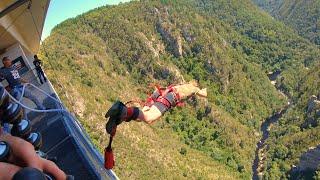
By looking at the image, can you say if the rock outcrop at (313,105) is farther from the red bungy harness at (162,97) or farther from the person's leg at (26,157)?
the person's leg at (26,157)

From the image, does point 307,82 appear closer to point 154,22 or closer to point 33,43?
point 154,22

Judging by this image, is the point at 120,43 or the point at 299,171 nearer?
the point at 299,171

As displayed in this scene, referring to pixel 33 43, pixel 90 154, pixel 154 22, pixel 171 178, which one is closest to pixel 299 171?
pixel 171 178

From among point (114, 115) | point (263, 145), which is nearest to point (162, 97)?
point (114, 115)

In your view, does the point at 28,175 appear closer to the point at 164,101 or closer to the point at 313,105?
the point at 164,101

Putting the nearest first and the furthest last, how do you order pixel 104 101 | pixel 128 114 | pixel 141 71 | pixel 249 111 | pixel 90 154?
pixel 128 114 < pixel 90 154 < pixel 104 101 < pixel 141 71 < pixel 249 111

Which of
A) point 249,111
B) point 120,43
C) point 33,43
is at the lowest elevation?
point 249,111

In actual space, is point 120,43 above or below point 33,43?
below
